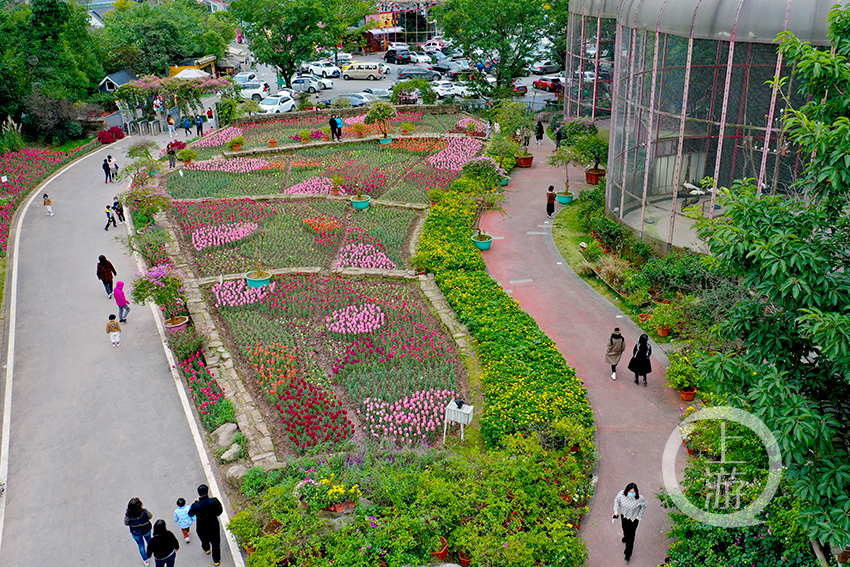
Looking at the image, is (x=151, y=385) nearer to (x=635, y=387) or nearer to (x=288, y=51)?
(x=635, y=387)

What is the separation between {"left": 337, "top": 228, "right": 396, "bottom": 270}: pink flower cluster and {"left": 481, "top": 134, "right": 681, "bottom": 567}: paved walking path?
3.02m

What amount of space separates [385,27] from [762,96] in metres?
58.3

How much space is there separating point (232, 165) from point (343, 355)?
16099 millimetres

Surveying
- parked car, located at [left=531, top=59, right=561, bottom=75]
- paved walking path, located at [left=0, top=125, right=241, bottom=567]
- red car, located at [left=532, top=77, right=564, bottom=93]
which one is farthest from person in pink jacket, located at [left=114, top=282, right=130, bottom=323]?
parked car, located at [left=531, top=59, right=561, bottom=75]

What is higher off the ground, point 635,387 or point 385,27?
point 385,27

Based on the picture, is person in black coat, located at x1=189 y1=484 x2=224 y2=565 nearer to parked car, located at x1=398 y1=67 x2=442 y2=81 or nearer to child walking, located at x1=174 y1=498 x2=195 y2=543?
child walking, located at x1=174 y1=498 x2=195 y2=543

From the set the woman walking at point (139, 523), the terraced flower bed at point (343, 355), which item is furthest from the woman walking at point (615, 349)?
the woman walking at point (139, 523)

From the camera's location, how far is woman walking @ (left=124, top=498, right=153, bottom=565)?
938 centimetres

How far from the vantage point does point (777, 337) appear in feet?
24.7

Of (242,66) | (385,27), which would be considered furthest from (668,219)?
(385,27)

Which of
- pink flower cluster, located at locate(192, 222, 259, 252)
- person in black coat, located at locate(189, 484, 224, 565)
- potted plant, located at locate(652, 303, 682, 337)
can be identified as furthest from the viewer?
pink flower cluster, located at locate(192, 222, 259, 252)

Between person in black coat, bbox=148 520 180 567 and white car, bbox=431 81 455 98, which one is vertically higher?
white car, bbox=431 81 455 98

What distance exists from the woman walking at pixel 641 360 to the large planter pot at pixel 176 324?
978 centimetres

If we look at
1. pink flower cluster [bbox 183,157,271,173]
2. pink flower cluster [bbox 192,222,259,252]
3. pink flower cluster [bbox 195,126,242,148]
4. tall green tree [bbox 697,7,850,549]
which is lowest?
pink flower cluster [bbox 192,222,259,252]
